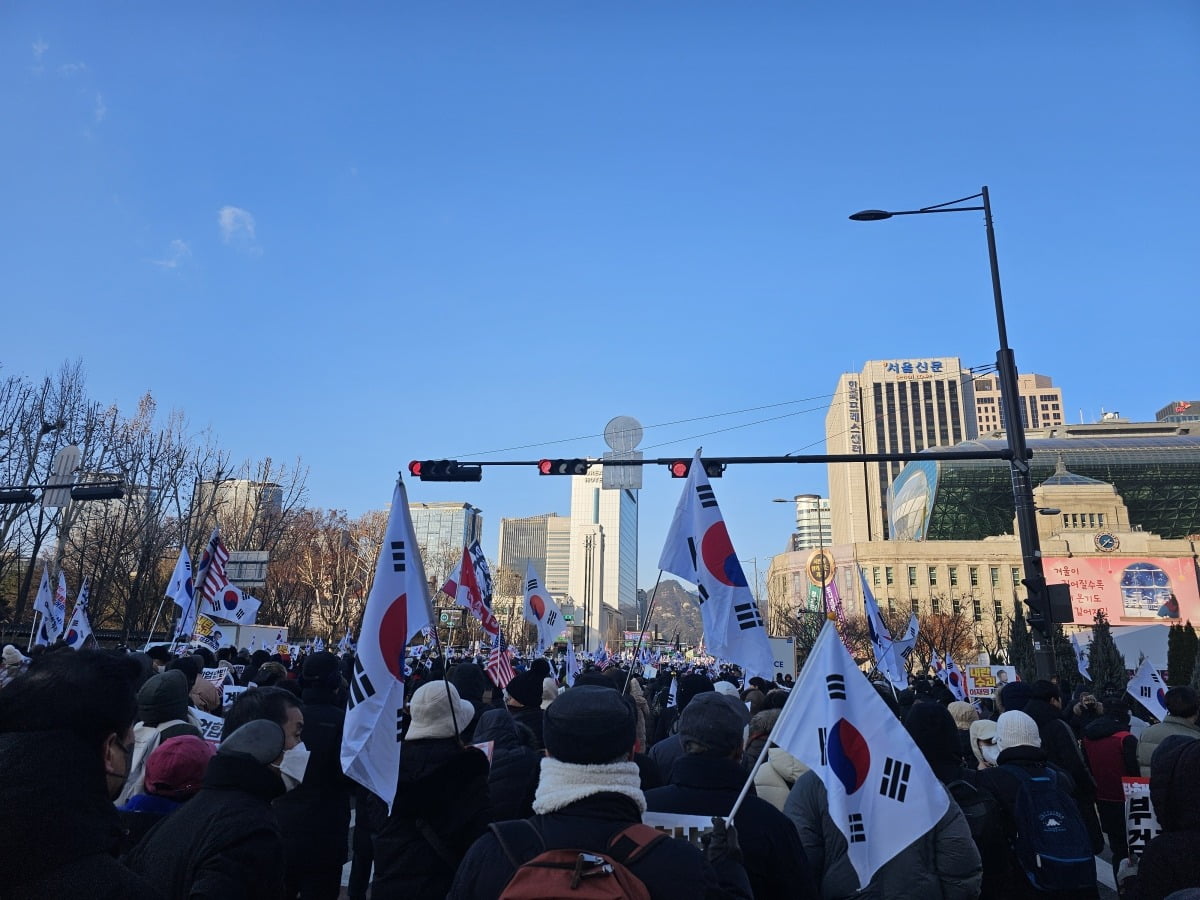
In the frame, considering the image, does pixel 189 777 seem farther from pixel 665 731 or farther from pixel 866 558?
pixel 866 558

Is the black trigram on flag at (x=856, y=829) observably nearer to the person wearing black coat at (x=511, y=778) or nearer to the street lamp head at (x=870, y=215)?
the person wearing black coat at (x=511, y=778)

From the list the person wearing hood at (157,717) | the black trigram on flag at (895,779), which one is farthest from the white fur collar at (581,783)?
the person wearing hood at (157,717)

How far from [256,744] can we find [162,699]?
6.63ft

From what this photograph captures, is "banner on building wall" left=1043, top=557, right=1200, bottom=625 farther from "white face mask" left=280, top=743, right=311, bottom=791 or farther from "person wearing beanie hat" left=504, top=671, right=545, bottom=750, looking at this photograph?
"white face mask" left=280, top=743, right=311, bottom=791

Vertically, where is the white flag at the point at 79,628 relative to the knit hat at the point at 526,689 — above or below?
above

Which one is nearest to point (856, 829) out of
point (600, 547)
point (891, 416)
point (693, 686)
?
point (693, 686)

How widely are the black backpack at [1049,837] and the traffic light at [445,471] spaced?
1250cm

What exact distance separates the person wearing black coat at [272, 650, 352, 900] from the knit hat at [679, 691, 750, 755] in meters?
2.44

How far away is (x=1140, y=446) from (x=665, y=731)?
393ft

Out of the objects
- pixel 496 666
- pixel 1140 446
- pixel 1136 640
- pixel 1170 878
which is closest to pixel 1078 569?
pixel 1140 446

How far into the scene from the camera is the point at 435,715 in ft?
15.0

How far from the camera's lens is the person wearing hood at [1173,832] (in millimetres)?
3283

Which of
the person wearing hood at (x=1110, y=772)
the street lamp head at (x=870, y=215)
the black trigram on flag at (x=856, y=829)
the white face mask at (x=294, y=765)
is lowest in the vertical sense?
the person wearing hood at (x=1110, y=772)

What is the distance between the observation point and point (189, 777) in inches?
147
